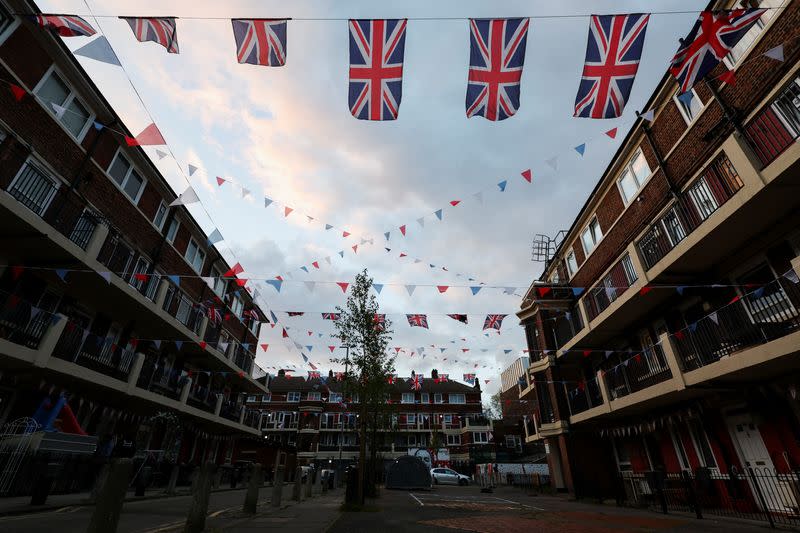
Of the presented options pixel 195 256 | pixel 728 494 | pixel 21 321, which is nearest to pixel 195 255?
pixel 195 256

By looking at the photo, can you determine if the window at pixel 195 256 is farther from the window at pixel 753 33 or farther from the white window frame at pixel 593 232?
the window at pixel 753 33

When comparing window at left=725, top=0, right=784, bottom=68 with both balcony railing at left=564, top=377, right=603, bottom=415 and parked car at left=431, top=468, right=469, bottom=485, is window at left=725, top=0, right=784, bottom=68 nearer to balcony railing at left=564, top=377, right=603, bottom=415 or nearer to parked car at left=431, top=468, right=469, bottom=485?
balcony railing at left=564, top=377, right=603, bottom=415

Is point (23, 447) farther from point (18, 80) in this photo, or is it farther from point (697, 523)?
point (697, 523)

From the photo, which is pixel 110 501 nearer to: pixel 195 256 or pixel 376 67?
pixel 376 67

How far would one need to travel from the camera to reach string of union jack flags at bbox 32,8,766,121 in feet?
22.4

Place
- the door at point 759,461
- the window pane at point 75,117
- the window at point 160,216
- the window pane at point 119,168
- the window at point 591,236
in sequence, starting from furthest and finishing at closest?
the window at point 591,236
the window at point 160,216
the window pane at point 119,168
the window pane at point 75,117
the door at point 759,461

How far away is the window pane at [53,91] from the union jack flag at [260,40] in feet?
30.2

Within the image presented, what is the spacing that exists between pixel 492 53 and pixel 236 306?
25.6 m

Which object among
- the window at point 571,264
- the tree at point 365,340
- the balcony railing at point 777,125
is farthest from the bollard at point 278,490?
the window at point 571,264

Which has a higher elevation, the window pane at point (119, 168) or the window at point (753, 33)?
the window pane at point (119, 168)

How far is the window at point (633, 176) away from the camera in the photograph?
14.5 m

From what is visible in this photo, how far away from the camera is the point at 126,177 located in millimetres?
15500

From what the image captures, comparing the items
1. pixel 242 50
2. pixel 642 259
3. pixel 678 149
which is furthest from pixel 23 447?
pixel 678 149

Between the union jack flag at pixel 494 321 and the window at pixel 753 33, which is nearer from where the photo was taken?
the window at pixel 753 33
